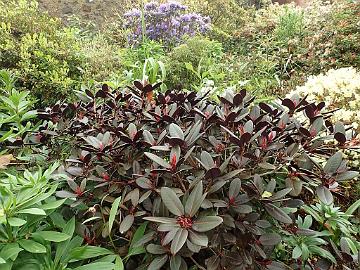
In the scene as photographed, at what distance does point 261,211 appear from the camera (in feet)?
5.24

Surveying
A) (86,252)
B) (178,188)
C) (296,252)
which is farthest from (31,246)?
(296,252)

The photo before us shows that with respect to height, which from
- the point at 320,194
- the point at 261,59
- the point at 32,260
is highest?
the point at 320,194

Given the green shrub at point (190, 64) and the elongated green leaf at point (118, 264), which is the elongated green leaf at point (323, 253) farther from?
the green shrub at point (190, 64)

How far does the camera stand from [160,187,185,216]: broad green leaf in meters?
1.31

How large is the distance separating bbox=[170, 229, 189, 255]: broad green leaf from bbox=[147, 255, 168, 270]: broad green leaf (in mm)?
146

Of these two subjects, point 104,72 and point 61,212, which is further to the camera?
point 104,72

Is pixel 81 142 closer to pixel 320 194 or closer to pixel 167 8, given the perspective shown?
pixel 320 194

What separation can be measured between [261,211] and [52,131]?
109 cm

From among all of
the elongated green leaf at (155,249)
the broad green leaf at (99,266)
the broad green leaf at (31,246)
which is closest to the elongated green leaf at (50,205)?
the broad green leaf at (31,246)

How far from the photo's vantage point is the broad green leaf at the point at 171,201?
131cm

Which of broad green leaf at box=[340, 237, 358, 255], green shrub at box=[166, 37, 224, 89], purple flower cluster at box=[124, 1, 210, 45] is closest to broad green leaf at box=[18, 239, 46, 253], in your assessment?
broad green leaf at box=[340, 237, 358, 255]

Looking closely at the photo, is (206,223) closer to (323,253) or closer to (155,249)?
(155,249)

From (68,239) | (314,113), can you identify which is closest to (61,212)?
(68,239)

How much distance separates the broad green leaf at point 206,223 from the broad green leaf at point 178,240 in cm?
4
